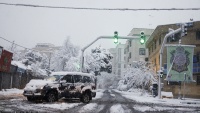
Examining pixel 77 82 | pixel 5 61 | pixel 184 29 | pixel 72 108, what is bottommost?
pixel 72 108

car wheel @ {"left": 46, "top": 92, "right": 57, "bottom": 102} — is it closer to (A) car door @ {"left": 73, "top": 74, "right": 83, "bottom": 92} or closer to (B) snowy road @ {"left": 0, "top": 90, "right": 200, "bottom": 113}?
(B) snowy road @ {"left": 0, "top": 90, "right": 200, "bottom": 113}

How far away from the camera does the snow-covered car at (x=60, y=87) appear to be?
16703 mm

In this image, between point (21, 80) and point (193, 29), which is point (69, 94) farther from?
point (193, 29)

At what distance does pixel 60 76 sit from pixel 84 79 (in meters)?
2.20

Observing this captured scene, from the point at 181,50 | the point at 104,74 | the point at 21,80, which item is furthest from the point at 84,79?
the point at 104,74

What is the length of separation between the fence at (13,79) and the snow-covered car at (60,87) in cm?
1046

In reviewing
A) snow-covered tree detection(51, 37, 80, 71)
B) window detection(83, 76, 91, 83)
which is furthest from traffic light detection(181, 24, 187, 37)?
snow-covered tree detection(51, 37, 80, 71)

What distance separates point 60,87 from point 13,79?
49.0 ft

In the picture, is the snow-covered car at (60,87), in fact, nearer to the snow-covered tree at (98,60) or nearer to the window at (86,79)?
the window at (86,79)

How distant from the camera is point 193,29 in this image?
123ft

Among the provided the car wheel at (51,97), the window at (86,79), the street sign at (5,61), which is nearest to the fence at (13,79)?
the street sign at (5,61)

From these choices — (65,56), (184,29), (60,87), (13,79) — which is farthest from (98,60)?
(60,87)

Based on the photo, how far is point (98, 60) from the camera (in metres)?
69.0

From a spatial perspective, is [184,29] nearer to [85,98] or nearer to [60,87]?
[85,98]
